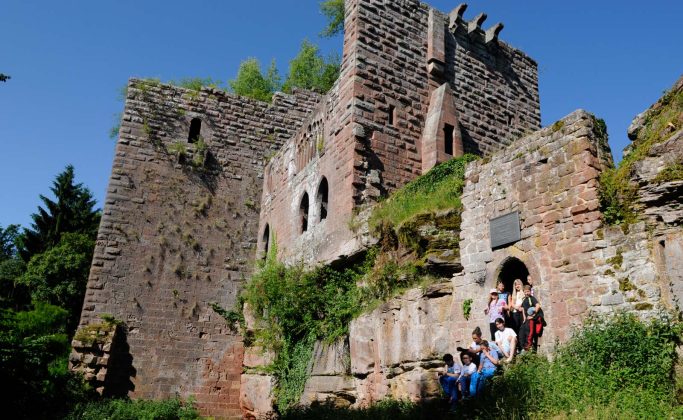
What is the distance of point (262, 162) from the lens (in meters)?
19.6

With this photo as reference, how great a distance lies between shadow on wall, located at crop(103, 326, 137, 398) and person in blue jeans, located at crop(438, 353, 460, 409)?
34.5ft

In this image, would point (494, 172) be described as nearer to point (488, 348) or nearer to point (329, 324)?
point (488, 348)

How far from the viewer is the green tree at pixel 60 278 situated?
26.6 meters

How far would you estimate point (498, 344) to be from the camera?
8250 millimetres

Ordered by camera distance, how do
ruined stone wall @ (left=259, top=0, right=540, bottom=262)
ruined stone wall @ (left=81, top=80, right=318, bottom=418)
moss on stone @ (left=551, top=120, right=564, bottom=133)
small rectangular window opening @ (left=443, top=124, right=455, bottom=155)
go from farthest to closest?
ruined stone wall @ (left=81, top=80, right=318, bottom=418), small rectangular window opening @ (left=443, top=124, right=455, bottom=155), ruined stone wall @ (left=259, top=0, right=540, bottom=262), moss on stone @ (left=551, top=120, right=564, bottom=133)

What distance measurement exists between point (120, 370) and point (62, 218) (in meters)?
20.1

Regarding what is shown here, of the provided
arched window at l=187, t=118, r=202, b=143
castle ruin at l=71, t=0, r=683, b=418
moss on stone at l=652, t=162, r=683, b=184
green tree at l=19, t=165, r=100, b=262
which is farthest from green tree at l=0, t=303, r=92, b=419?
green tree at l=19, t=165, r=100, b=262

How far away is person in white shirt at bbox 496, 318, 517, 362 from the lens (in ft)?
26.7

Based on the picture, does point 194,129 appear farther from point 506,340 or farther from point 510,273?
point 506,340

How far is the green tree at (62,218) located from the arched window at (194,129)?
1465 centimetres

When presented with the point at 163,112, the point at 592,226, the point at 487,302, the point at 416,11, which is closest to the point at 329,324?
the point at 487,302

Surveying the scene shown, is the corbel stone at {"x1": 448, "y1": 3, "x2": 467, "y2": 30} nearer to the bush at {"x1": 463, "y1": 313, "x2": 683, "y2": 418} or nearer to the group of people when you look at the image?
the group of people

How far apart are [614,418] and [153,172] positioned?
15174mm

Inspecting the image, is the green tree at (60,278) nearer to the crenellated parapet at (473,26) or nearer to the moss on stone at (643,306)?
the crenellated parapet at (473,26)
